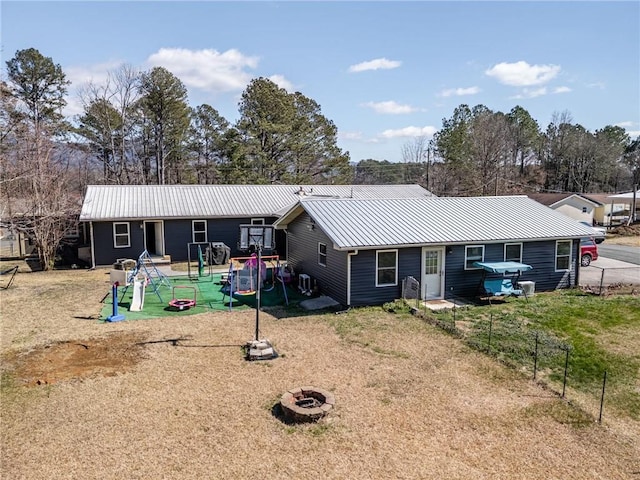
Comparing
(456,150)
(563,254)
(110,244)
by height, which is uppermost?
(456,150)

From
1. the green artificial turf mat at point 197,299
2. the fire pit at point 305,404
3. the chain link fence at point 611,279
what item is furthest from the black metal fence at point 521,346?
the chain link fence at point 611,279

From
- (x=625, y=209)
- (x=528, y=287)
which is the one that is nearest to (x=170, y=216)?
(x=528, y=287)

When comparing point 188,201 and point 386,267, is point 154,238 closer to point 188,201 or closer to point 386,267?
point 188,201

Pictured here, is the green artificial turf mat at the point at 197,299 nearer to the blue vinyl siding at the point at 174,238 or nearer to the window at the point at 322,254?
the window at the point at 322,254

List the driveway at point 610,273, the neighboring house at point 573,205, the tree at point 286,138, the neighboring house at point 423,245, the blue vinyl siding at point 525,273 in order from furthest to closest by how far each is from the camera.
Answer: the neighboring house at point 573,205
the tree at point 286,138
the driveway at point 610,273
the blue vinyl siding at point 525,273
the neighboring house at point 423,245

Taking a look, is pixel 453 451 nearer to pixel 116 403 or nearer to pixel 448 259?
pixel 116 403
